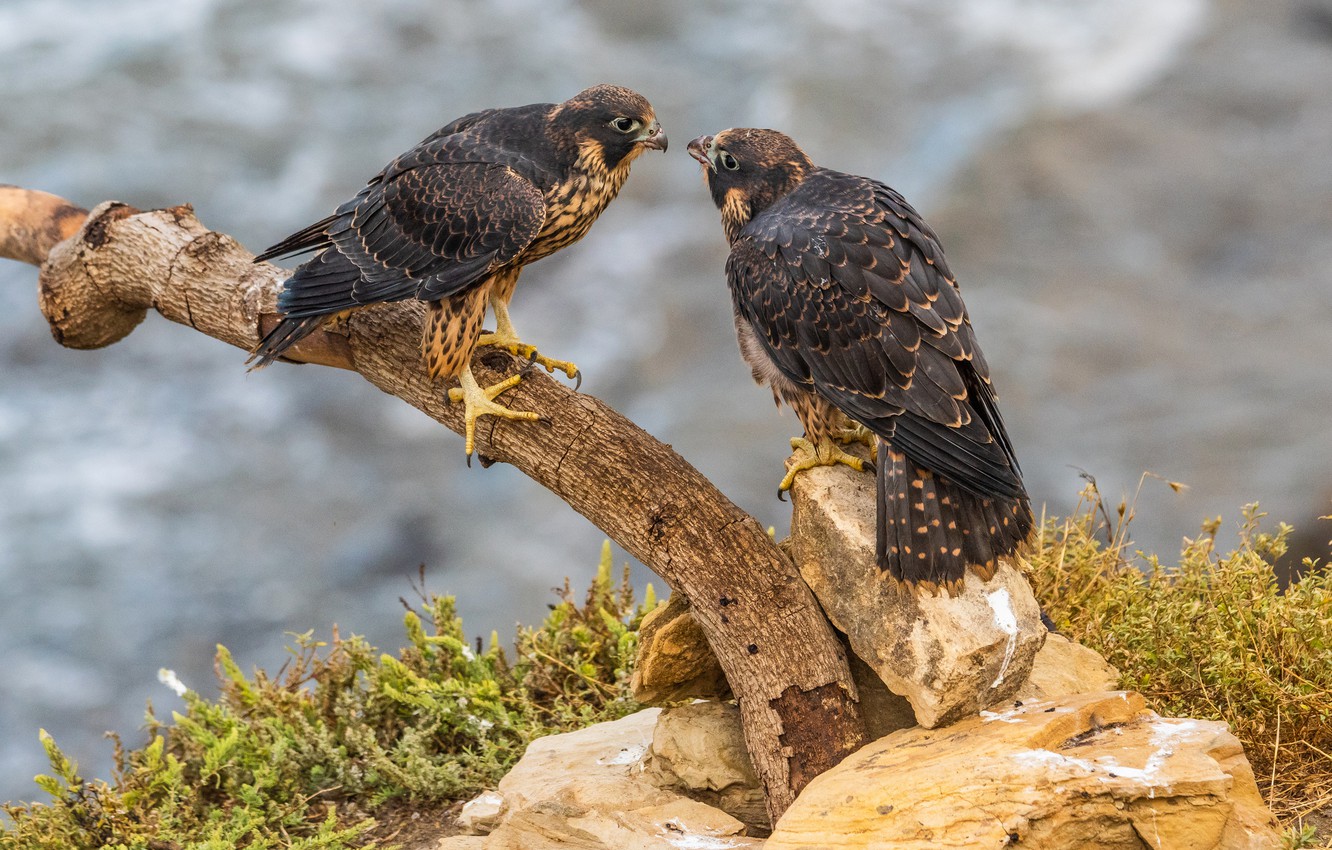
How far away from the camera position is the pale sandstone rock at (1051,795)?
2564 millimetres

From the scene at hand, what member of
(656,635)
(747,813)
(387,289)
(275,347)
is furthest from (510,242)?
(747,813)

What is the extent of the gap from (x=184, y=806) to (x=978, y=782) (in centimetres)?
279

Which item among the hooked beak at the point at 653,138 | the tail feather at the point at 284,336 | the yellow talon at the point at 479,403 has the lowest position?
the yellow talon at the point at 479,403

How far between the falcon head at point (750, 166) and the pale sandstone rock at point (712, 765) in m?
1.42

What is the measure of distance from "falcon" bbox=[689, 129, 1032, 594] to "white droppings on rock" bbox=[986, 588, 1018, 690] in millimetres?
60

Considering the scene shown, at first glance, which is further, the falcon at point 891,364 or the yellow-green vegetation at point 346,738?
the yellow-green vegetation at point 346,738

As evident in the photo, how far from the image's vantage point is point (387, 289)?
10.8 feet

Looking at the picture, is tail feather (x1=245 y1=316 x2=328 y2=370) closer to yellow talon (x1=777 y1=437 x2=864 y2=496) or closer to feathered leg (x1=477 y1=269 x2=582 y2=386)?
feathered leg (x1=477 y1=269 x2=582 y2=386)

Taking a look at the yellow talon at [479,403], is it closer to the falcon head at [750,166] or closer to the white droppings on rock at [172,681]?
the falcon head at [750,166]

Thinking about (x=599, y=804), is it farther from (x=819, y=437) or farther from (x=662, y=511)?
(x=819, y=437)

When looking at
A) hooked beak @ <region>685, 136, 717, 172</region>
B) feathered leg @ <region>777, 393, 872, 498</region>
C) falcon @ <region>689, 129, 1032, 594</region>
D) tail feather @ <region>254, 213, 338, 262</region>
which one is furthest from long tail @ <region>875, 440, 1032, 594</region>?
tail feather @ <region>254, 213, 338, 262</region>

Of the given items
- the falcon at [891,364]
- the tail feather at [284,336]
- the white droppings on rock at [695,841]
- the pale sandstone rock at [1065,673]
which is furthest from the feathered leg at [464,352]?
the pale sandstone rock at [1065,673]

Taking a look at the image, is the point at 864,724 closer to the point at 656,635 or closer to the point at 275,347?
the point at 656,635

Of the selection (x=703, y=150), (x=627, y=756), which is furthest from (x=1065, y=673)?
(x=703, y=150)
